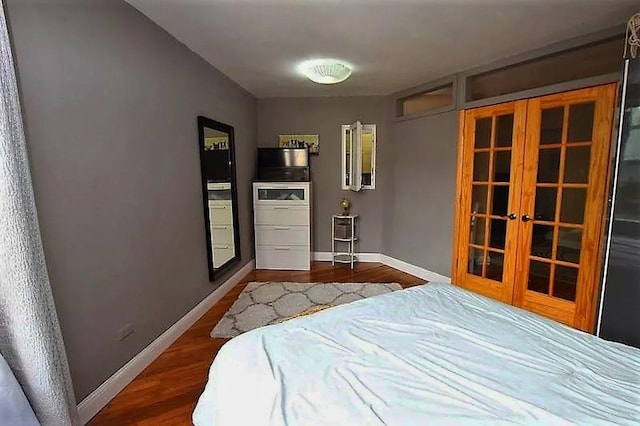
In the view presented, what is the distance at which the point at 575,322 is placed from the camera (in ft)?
9.09

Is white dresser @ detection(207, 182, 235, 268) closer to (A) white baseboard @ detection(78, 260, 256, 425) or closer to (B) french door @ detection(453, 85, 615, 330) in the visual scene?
(A) white baseboard @ detection(78, 260, 256, 425)

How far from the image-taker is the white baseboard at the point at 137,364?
184 centimetres

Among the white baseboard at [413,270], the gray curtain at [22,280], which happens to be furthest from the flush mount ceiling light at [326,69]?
the white baseboard at [413,270]

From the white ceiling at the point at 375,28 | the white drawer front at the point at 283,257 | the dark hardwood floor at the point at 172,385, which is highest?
the white ceiling at the point at 375,28

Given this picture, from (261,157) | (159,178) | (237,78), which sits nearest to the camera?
(159,178)

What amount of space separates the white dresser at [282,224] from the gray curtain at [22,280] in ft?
10.3

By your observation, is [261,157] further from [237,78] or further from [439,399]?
[439,399]

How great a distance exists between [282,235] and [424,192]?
6.44ft

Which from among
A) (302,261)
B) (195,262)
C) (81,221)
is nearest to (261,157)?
(302,261)

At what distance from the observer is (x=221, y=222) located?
362 cm

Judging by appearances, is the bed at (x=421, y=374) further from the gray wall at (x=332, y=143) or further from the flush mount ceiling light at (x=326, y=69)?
the gray wall at (x=332, y=143)

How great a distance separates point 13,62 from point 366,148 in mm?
3964

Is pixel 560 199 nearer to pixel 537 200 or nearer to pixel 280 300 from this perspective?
pixel 537 200

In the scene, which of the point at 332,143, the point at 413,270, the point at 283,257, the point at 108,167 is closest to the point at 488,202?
the point at 413,270
